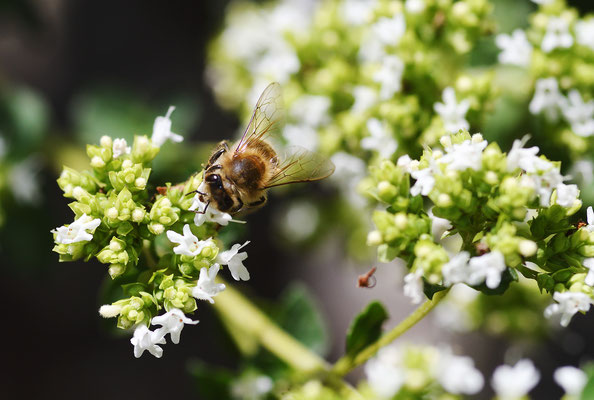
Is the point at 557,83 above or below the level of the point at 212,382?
above

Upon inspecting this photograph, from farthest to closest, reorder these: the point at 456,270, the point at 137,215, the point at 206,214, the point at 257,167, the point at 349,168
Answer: the point at 349,168 < the point at 257,167 < the point at 206,214 < the point at 137,215 < the point at 456,270

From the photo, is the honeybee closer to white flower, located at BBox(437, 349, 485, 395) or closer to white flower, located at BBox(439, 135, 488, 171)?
white flower, located at BBox(439, 135, 488, 171)

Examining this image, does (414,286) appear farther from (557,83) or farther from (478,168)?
(557,83)

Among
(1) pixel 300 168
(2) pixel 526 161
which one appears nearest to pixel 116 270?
(1) pixel 300 168

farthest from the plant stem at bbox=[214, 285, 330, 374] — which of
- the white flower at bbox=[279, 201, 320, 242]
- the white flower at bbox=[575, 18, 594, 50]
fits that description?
the white flower at bbox=[575, 18, 594, 50]

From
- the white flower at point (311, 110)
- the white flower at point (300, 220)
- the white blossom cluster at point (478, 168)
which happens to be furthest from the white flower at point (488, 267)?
the white flower at point (300, 220)

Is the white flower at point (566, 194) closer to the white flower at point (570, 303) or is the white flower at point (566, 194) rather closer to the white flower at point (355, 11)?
the white flower at point (570, 303)

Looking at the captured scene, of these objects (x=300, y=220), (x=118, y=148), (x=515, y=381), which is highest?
(x=118, y=148)

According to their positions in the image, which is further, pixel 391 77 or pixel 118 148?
pixel 391 77
